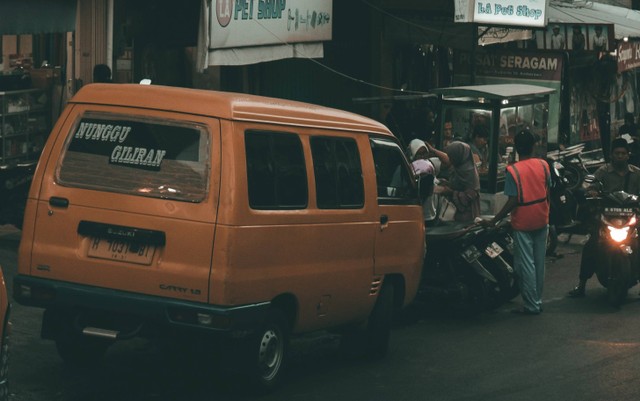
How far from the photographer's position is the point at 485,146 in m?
16.9

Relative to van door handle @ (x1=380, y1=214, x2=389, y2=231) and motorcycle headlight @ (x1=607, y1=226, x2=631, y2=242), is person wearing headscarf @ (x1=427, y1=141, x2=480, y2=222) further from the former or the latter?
van door handle @ (x1=380, y1=214, x2=389, y2=231)

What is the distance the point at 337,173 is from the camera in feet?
30.7

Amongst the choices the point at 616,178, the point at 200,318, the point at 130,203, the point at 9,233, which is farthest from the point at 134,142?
the point at 9,233

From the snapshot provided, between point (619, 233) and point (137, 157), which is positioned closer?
point (137, 157)

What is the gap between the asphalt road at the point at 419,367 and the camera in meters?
8.72

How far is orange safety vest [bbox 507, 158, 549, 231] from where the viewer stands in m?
12.4

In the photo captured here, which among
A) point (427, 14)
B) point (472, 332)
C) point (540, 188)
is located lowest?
point (472, 332)

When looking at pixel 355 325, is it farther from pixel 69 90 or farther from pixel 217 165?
pixel 69 90

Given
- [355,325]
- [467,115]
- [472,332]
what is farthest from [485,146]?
[355,325]

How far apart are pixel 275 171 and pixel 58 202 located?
1.41m

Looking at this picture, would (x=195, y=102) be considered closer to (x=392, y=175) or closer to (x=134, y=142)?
(x=134, y=142)

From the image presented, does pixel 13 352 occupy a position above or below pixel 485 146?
below

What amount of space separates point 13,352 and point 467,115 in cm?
905

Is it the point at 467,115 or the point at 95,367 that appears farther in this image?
the point at 467,115
